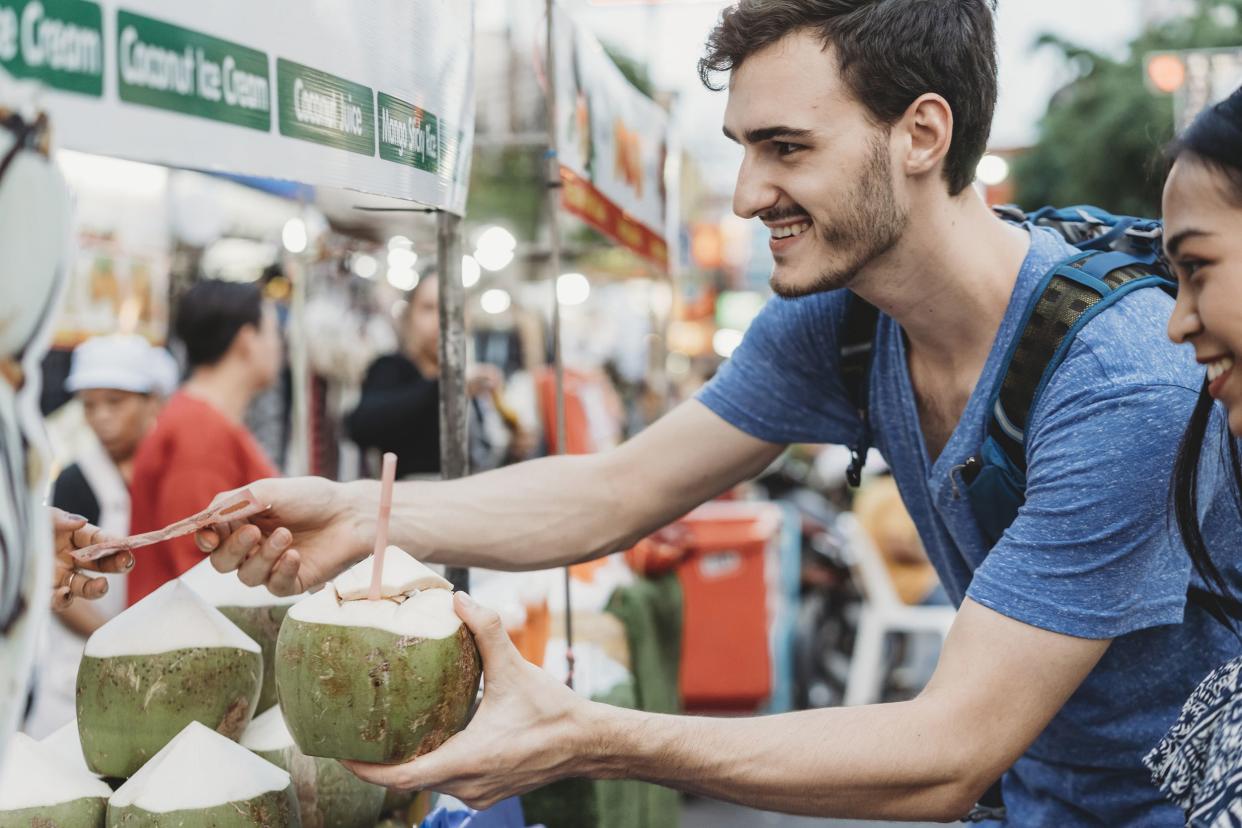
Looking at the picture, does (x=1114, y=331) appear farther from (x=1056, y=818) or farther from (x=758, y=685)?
(x=758, y=685)

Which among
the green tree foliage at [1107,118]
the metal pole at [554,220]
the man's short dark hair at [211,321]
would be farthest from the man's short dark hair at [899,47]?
the green tree foliage at [1107,118]

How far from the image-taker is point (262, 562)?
1908 millimetres

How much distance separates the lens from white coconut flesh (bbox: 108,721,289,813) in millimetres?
1516

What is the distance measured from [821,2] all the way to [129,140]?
4.02ft

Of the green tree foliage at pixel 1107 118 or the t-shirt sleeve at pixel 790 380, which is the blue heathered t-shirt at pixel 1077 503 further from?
the green tree foliage at pixel 1107 118

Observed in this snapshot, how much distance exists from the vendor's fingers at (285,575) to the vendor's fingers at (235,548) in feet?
0.16

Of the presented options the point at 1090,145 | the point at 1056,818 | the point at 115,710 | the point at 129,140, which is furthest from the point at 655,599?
the point at 1090,145

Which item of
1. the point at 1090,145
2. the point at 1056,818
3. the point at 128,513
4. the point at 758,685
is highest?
the point at 1090,145

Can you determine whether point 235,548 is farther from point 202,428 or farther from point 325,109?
point 202,428

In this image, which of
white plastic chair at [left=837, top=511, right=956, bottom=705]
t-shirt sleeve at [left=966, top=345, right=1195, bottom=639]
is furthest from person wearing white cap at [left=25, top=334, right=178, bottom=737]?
white plastic chair at [left=837, top=511, right=956, bottom=705]

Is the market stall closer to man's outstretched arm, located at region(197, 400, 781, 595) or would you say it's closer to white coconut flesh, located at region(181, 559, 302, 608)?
white coconut flesh, located at region(181, 559, 302, 608)

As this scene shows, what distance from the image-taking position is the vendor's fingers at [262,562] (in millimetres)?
1898

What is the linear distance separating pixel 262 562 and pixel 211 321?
3114 millimetres

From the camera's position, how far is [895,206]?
2.04 metres
